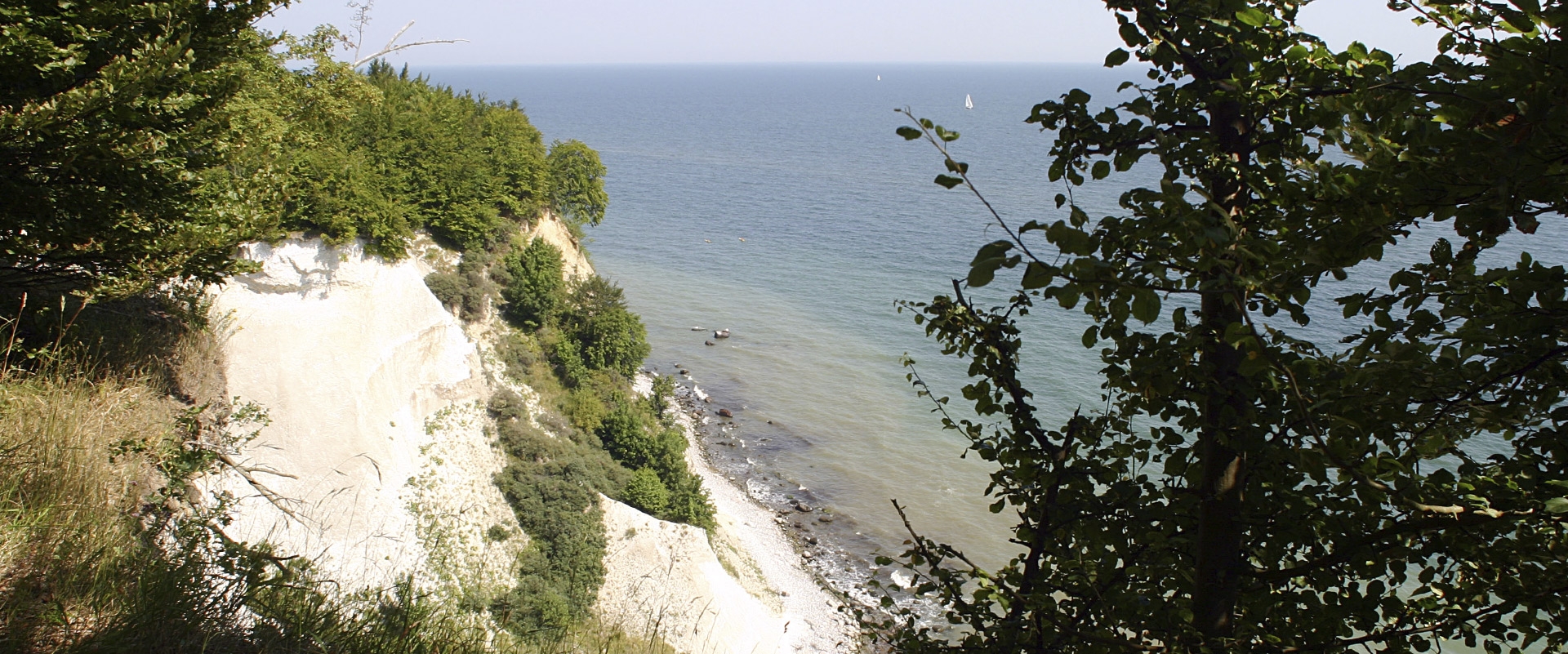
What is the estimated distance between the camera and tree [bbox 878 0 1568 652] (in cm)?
259

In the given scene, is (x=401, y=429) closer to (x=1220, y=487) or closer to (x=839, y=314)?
(x=1220, y=487)

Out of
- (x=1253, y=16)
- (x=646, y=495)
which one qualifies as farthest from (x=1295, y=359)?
(x=646, y=495)

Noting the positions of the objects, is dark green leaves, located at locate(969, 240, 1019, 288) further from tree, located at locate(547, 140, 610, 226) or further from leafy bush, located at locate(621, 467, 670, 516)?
tree, located at locate(547, 140, 610, 226)

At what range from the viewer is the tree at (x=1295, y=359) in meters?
2.59

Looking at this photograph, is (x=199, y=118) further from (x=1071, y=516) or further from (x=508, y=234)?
(x=508, y=234)

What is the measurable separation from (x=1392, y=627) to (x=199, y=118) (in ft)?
36.5

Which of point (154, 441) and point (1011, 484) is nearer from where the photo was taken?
point (1011, 484)

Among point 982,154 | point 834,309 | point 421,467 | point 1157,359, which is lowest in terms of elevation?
point 421,467

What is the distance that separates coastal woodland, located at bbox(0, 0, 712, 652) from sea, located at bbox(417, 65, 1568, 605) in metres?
3.56

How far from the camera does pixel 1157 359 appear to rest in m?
3.69

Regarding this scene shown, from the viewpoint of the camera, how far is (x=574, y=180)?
38094mm

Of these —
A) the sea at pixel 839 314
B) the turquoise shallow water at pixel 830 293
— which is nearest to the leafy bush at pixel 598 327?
the sea at pixel 839 314

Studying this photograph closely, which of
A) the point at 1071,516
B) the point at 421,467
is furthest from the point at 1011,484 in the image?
the point at 421,467

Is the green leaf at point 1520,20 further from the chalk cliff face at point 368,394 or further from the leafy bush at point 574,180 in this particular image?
the leafy bush at point 574,180
